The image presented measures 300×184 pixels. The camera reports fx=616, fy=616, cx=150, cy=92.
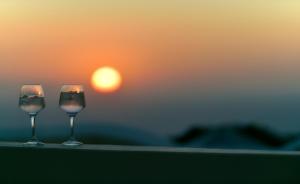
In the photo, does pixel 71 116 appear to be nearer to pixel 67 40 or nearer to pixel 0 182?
pixel 0 182

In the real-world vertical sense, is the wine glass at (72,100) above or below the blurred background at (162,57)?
below

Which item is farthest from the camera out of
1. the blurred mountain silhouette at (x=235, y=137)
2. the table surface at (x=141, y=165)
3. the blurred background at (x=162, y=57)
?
the blurred mountain silhouette at (x=235, y=137)

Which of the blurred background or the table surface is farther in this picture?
the blurred background

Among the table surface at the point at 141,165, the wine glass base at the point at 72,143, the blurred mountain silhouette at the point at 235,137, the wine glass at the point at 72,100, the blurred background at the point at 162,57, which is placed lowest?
the table surface at the point at 141,165

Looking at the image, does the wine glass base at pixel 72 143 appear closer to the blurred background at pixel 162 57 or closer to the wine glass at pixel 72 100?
the wine glass at pixel 72 100

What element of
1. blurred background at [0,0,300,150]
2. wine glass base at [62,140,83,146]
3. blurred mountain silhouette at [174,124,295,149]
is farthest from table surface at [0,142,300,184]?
blurred mountain silhouette at [174,124,295,149]

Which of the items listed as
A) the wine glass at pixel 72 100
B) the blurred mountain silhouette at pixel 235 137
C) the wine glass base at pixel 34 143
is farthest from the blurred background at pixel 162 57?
the wine glass at pixel 72 100

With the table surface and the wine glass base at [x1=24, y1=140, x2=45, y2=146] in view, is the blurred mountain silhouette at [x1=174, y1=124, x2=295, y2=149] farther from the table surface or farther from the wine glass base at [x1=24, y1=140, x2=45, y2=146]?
the table surface

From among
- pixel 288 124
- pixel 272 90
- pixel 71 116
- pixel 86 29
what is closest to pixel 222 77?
pixel 272 90
